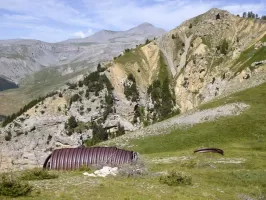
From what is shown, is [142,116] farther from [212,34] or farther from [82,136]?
A: [212,34]

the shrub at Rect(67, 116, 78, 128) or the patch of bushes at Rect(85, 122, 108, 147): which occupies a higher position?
the shrub at Rect(67, 116, 78, 128)

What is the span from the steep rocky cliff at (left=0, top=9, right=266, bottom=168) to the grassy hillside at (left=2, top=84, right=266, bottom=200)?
59793mm

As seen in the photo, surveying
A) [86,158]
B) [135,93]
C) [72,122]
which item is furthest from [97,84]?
[86,158]

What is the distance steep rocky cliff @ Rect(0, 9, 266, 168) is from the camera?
12762cm

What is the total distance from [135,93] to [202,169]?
10303 cm

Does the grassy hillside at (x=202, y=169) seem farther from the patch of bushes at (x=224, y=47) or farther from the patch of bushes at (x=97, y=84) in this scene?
the patch of bushes at (x=97, y=84)

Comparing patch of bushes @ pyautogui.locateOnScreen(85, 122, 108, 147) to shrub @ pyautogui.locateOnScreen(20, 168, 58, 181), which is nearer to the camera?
shrub @ pyautogui.locateOnScreen(20, 168, 58, 181)

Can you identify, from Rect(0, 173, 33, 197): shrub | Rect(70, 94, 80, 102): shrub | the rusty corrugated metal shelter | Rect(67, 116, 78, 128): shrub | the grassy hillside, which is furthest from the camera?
Rect(70, 94, 80, 102): shrub

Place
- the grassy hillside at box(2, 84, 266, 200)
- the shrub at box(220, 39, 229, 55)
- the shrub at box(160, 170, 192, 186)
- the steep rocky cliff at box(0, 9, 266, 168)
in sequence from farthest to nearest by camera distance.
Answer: the shrub at box(220, 39, 229, 55), the steep rocky cliff at box(0, 9, 266, 168), the shrub at box(160, 170, 192, 186), the grassy hillside at box(2, 84, 266, 200)

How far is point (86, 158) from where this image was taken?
39844 mm

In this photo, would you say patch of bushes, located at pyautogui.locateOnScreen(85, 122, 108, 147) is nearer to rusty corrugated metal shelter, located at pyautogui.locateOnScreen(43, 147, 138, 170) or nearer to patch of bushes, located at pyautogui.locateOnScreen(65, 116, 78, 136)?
patch of bushes, located at pyautogui.locateOnScreen(65, 116, 78, 136)

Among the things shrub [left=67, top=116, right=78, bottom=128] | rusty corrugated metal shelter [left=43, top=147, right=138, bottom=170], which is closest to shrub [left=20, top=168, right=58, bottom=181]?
rusty corrugated metal shelter [left=43, top=147, right=138, bottom=170]

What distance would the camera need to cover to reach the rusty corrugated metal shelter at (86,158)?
3947 cm

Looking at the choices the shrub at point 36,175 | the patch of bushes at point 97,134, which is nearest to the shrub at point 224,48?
the patch of bushes at point 97,134
